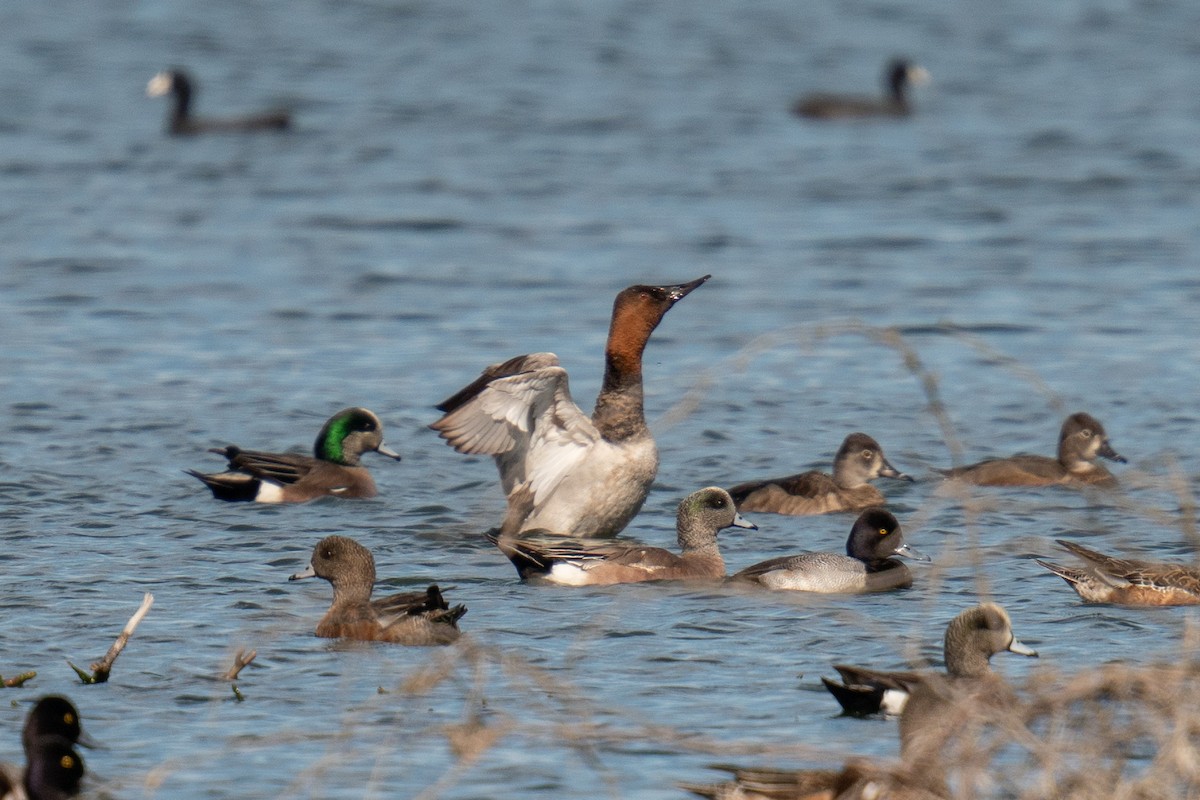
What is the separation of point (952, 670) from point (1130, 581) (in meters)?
1.67

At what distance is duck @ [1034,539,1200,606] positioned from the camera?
9.16 meters

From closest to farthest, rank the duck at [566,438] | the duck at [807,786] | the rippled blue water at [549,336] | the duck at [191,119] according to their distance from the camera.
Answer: the duck at [807,786] < the rippled blue water at [549,336] < the duck at [566,438] < the duck at [191,119]

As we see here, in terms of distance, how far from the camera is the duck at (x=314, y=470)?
11.9m

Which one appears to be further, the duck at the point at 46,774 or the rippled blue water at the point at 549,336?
the rippled blue water at the point at 549,336

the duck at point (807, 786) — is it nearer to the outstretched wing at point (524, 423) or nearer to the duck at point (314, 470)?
the outstretched wing at point (524, 423)

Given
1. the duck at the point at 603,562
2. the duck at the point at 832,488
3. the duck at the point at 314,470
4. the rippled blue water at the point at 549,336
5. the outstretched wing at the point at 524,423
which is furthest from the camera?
the duck at the point at 314,470

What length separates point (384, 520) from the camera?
1157 centimetres

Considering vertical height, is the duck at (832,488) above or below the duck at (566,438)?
below

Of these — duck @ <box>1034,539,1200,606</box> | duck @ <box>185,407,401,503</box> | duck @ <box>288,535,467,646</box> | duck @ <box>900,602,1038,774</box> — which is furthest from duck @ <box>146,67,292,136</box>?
duck @ <box>900,602,1038,774</box>

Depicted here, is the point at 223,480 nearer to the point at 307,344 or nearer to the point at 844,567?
the point at 844,567

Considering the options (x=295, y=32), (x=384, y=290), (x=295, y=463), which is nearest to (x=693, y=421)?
(x=295, y=463)

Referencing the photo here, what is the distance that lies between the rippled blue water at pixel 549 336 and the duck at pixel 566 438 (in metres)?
0.44

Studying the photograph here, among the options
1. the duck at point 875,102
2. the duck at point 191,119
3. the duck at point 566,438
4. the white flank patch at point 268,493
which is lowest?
the white flank patch at point 268,493

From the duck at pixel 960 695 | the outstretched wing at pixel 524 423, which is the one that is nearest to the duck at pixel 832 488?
the outstretched wing at pixel 524 423
